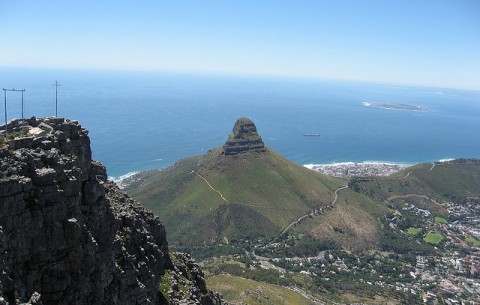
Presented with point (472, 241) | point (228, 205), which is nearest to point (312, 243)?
point (228, 205)

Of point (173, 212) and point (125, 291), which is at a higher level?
point (125, 291)

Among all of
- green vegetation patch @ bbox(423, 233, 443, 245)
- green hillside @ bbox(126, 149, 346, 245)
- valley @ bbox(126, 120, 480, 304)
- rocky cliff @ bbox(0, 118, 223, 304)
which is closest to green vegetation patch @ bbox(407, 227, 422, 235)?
valley @ bbox(126, 120, 480, 304)

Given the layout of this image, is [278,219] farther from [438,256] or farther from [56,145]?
[56,145]

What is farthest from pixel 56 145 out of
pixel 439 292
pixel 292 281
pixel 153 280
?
pixel 439 292

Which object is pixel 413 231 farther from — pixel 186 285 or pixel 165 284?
pixel 165 284

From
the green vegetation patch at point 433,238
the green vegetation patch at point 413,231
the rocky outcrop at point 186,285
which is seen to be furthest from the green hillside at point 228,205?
the rocky outcrop at point 186,285
